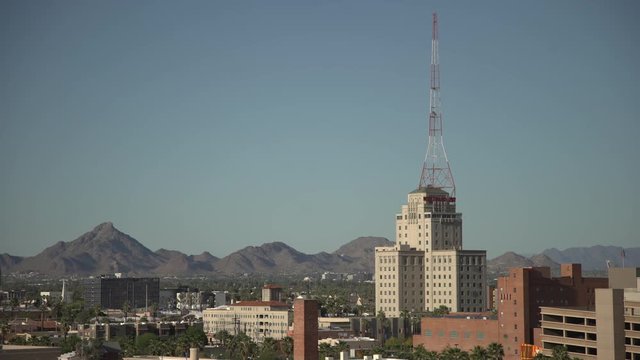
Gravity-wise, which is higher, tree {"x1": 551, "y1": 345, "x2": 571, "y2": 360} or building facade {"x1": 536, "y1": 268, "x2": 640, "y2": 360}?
building facade {"x1": 536, "y1": 268, "x2": 640, "y2": 360}

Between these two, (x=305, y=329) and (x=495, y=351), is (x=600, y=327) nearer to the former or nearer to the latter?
(x=495, y=351)

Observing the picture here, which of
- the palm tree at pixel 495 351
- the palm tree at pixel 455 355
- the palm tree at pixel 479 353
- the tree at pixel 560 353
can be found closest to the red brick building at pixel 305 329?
the tree at pixel 560 353

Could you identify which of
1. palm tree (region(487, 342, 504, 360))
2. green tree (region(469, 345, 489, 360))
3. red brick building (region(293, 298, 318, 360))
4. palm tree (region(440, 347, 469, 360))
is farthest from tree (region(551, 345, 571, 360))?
red brick building (region(293, 298, 318, 360))

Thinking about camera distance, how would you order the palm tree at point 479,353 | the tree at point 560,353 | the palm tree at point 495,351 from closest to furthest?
the tree at point 560,353 < the palm tree at point 479,353 < the palm tree at point 495,351

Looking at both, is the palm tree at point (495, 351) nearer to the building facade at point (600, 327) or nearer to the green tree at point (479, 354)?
the green tree at point (479, 354)

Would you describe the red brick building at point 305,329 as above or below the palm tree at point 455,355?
above

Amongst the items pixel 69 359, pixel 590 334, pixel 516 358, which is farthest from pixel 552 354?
pixel 69 359

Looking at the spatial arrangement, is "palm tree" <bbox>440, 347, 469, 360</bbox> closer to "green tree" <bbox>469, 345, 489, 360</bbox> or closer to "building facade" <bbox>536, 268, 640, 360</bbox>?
"green tree" <bbox>469, 345, 489, 360</bbox>

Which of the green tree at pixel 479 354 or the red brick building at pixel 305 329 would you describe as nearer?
the red brick building at pixel 305 329

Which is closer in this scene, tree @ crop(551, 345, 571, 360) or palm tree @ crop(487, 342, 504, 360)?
tree @ crop(551, 345, 571, 360)

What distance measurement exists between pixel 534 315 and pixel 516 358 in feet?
26.1

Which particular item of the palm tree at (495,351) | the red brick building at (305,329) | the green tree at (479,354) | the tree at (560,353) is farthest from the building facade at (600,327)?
the red brick building at (305,329)

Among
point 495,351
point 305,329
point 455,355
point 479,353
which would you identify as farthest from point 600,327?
point 305,329

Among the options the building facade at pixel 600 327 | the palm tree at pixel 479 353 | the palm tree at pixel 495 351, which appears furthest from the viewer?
the palm tree at pixel 495 351
